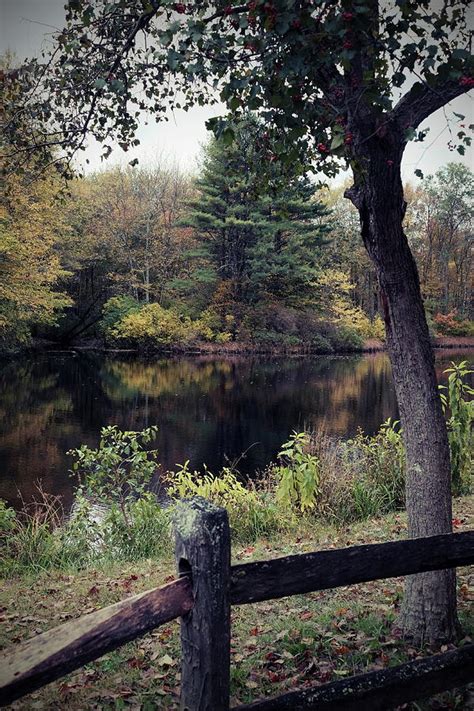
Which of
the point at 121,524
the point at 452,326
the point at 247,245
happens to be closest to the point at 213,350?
the point at 247,245

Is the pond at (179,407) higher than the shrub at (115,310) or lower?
lower

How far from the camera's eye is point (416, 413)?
407 cm

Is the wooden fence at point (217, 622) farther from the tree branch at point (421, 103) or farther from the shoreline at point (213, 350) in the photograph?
the shoreline at point (213, 350)

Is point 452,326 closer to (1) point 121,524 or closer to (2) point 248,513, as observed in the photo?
(2) point 248,513

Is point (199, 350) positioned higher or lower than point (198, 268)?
lower

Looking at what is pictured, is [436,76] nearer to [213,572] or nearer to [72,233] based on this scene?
[213,572]

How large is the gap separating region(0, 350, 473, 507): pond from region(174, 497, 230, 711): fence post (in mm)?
6048

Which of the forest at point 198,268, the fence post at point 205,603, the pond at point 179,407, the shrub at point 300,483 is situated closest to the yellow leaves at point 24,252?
the pond at point 179,407

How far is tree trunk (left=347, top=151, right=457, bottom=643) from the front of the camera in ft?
12.9

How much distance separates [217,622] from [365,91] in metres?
2.85

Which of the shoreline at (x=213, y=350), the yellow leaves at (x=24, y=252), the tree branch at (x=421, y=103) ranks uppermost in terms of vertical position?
the yellow leaves at (x=24, y=252)

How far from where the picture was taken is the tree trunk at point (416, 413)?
394 cm

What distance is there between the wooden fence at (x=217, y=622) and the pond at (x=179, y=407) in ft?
20.0

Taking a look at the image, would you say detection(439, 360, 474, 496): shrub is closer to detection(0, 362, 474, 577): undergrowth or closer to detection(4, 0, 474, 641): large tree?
detection(0, 362, 474, 577): undergrowth
